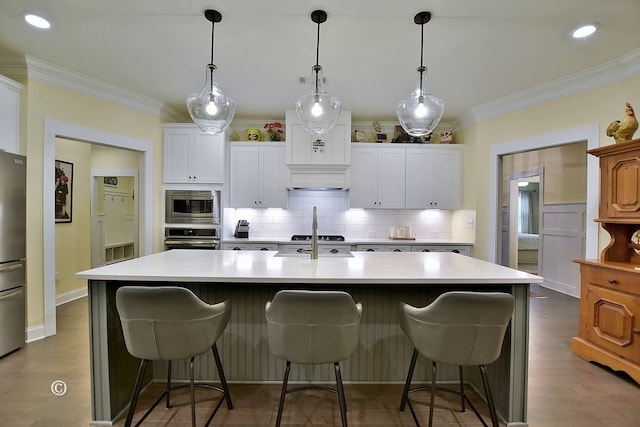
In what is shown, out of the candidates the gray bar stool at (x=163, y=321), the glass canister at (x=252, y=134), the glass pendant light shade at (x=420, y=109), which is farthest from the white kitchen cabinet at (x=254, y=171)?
the gray bar stool at (x=163, y=321)

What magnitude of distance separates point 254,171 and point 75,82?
2.14 meters

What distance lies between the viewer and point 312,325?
1479 millimetres

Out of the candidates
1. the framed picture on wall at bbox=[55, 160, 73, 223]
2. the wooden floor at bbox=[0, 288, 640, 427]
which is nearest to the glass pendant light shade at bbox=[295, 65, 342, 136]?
the wooden floor at bbox=[0, 288, 640, 427]

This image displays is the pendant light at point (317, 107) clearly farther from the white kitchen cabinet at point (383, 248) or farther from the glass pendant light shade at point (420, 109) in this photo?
the white kitchen cabinet at point (383, 248)

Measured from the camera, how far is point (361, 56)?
2820 mm

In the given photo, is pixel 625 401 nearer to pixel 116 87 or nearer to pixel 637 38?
pixel 637 38

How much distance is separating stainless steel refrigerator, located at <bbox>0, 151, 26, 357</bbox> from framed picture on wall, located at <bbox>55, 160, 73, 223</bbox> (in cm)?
147

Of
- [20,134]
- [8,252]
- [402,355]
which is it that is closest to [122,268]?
[8,252]

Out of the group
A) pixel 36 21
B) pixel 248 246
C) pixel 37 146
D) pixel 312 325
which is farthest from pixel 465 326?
pixel 37 146

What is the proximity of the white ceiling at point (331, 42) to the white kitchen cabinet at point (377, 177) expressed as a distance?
1.00 meters

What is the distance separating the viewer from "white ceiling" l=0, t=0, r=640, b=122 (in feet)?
7.12

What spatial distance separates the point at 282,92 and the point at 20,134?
2618mm

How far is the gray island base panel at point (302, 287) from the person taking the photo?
66.6 inches

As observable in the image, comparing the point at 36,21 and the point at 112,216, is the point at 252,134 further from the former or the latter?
the point at 112,216
